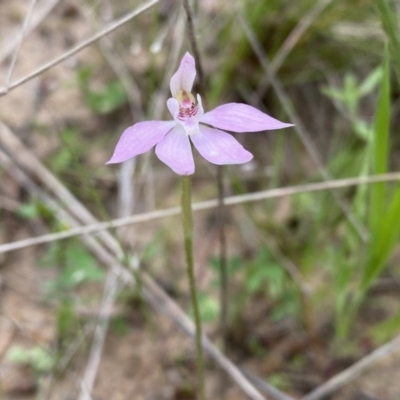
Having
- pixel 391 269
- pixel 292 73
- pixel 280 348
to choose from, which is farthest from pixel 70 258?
pixel 292 73

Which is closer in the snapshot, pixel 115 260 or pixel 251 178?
pixel 115 260

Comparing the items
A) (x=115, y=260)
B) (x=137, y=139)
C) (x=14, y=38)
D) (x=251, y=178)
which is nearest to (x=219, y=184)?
(x=137, y=139)

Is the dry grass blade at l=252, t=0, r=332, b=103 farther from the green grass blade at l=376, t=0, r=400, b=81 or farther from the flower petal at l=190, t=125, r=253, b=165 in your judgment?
the flower petal at l=190, t=125, r=253, b=165

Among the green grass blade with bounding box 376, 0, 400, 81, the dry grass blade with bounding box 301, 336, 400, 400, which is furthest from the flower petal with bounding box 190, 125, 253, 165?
the dry grass blade with bounding box 301, 336, 400, 400

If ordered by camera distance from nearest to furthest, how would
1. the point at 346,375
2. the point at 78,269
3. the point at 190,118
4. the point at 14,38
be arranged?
the point at 190,118 → the point at 346,375 → the point at 78,269 → the point at 14,38

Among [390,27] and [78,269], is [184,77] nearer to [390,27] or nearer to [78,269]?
[390,27]

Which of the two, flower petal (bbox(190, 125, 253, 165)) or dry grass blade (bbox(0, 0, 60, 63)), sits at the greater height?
dry grass blade (bbox(0, 0, 60, 63))
